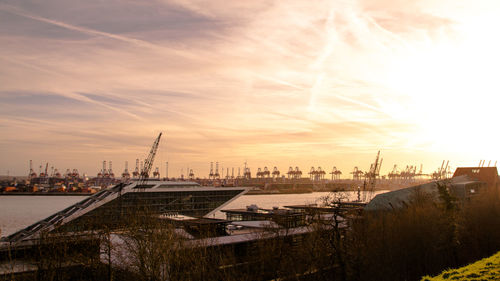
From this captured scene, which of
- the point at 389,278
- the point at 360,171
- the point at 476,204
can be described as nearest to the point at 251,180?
the point at 360,171

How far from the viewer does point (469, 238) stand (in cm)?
2594

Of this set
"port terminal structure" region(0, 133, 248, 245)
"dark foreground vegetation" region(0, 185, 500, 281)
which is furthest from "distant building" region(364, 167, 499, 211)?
"port terminal structure" region(0, 133, 248, 245)

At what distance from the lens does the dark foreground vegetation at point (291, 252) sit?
15.9 meters

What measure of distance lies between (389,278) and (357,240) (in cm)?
223

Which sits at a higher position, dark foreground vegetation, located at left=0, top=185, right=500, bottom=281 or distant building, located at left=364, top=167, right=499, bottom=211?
distant building, located at left=364, top=167, right=499, bottom=211

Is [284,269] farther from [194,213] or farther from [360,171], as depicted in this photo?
[360,171]

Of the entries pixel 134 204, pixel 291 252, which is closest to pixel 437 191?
pixel 291 252

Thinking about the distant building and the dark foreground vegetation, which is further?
the distant building

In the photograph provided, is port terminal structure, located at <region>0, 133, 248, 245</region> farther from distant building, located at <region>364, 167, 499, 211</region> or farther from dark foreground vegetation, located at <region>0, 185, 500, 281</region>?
distant building, located at <region>364, 167, 499, 211</region>

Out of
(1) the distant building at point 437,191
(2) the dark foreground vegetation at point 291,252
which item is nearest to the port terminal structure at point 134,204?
(2) the dark foreground vegetation at point 291,252

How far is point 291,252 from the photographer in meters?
19.5

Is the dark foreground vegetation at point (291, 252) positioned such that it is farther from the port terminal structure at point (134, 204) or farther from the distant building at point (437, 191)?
the port terminal structure at point (134, 204)

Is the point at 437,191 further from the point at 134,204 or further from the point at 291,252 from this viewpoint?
the point at 134,204

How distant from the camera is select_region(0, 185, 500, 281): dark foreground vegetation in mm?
15867
